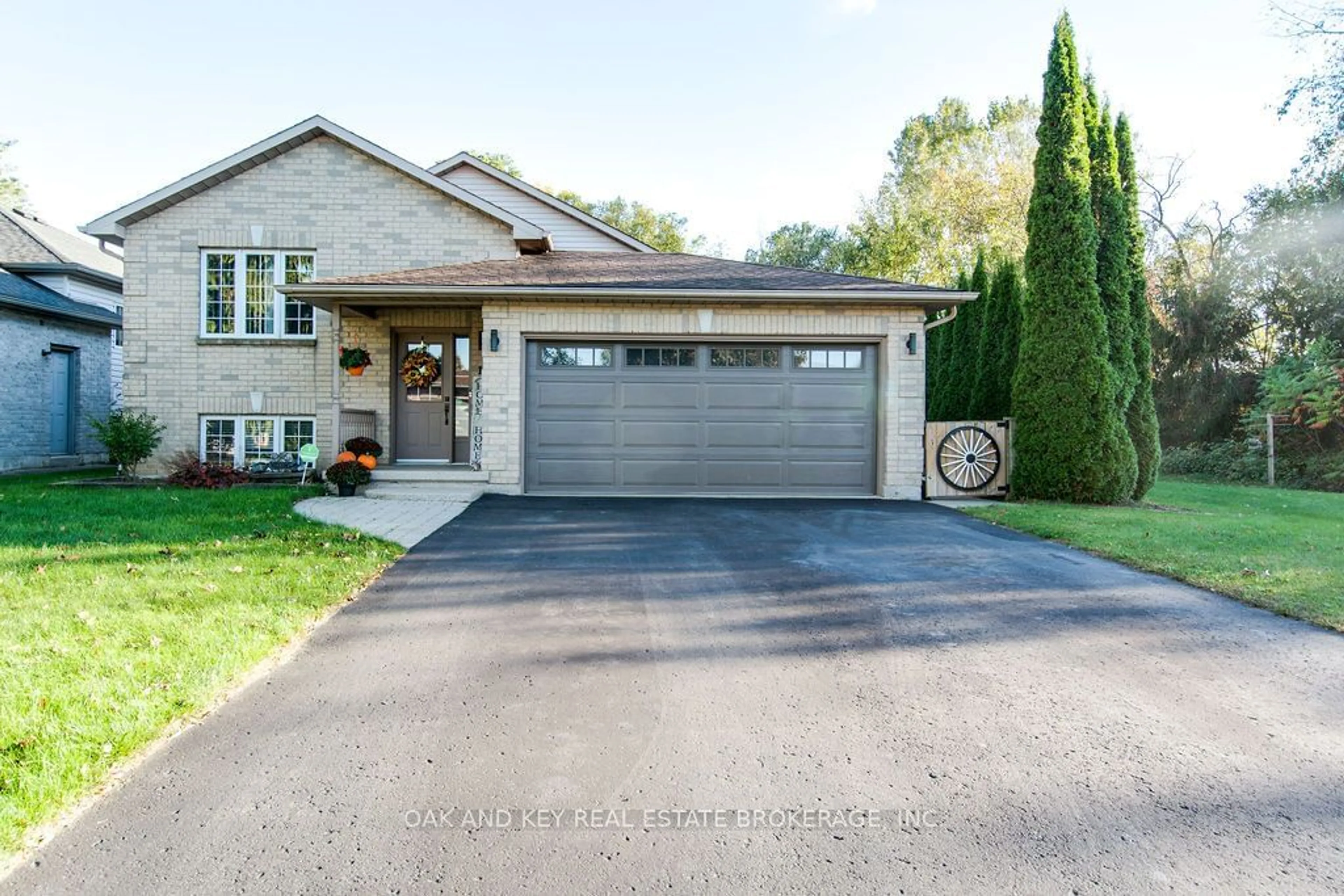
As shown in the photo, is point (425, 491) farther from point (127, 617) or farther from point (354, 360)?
point (127, 617)

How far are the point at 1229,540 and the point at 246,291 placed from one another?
45.8 feet

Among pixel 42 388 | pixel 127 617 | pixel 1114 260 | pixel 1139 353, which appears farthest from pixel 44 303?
pixel 1139 353

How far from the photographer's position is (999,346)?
53.0ft

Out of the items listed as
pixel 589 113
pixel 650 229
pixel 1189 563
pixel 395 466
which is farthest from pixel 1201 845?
pixel 650 229

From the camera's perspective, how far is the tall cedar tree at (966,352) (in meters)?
17.1

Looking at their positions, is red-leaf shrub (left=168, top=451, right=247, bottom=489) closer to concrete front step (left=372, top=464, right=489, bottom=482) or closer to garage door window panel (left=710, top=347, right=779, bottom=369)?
concrete front step (left=372, top=464, right=489, bottom=482)

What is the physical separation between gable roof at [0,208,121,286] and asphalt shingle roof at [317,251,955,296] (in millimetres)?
8252

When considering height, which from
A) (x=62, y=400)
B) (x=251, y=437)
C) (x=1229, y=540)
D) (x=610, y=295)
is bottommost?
(x=1229, y=540)

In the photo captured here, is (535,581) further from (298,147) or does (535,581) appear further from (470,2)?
(470,2)

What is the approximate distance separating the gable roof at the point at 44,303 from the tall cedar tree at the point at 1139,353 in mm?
19176

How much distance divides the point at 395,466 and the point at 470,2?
807 cm

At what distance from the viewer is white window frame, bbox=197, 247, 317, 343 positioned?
12.3 meters

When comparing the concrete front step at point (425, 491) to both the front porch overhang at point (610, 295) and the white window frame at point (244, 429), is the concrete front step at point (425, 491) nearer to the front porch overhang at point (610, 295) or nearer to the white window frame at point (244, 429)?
the white window frame at point (244, 429)

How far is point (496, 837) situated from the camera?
7.41 feet
